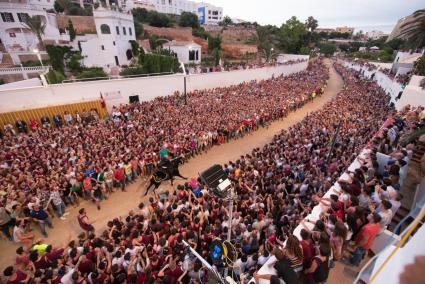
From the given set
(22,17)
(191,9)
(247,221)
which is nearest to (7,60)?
(22,17)

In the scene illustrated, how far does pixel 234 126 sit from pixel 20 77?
30.7 m

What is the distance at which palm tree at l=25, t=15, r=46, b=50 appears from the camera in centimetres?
3628

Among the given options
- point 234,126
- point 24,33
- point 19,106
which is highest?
point 24,33

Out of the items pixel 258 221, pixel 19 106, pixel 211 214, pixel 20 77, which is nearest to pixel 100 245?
pixel 211 214

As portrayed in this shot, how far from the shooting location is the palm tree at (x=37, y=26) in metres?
36.3

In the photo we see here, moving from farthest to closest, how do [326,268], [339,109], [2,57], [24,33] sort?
[24,33]
[2,57]
[339,109]
[326,268]

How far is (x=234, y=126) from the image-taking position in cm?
1523

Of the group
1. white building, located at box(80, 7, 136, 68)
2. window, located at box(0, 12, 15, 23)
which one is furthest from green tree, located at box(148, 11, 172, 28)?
window, located at box(0, 12, 15, 23)

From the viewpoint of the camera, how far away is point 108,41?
3512cm

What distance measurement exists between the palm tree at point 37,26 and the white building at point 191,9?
43605 mm

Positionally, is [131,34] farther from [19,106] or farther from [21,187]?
[21,187]

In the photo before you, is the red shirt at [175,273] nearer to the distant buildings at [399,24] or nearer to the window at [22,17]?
the distant buildings at [399,24]

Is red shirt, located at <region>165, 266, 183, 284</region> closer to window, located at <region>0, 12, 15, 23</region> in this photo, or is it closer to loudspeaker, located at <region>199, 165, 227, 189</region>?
loudspeaker, located at <region>199, 165, 227, 189</region>

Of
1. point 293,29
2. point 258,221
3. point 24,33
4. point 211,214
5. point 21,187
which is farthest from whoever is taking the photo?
point 293,29
